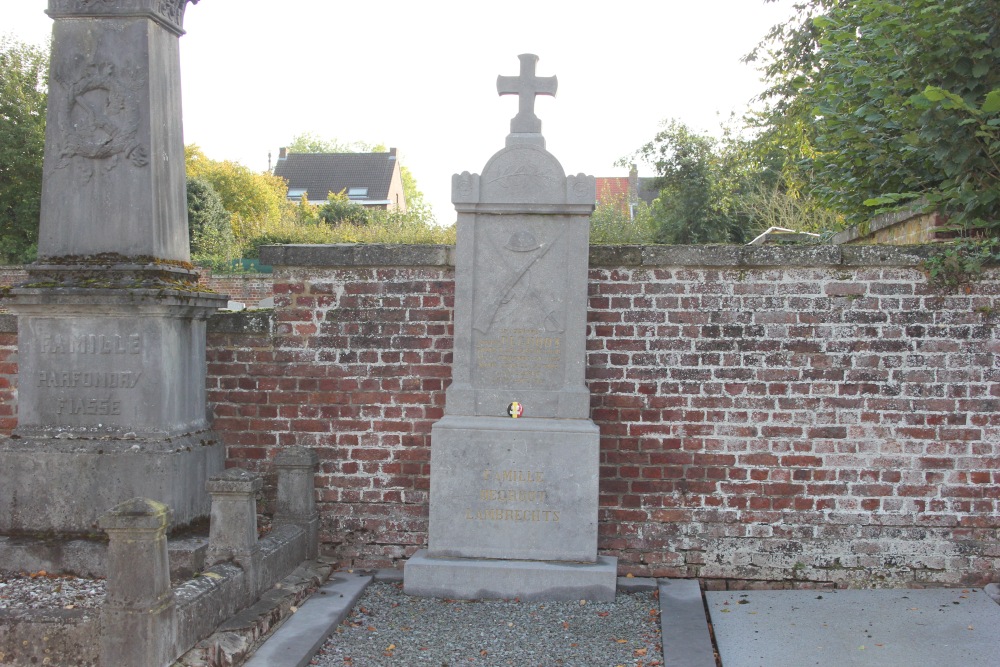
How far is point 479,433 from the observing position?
5.18 metres

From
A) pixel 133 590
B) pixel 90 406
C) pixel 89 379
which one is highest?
pixel 89 379

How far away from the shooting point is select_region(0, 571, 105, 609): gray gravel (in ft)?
14.4

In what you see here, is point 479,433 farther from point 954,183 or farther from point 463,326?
point 954,183

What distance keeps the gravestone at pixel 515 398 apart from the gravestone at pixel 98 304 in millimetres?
1600

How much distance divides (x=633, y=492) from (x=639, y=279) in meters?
1.34

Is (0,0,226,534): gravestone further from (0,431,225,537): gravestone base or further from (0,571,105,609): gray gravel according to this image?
(0,571,105,609): gray gravel

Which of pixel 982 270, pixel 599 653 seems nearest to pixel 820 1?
pixel 982 270

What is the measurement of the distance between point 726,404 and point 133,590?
3.52 meters

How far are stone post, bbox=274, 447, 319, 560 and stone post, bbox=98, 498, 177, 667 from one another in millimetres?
1872

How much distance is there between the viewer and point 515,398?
17.2 ft

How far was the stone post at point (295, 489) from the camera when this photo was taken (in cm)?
547

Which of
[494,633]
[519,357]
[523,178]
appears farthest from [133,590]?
[523,178]

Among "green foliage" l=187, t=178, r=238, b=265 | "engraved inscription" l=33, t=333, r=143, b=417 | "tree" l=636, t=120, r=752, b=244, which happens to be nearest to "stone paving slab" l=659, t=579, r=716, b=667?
"engraved inscription" l=33, t=333, r=143, b=417

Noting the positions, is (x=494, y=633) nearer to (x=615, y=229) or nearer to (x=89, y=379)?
(x=89, y=379)
